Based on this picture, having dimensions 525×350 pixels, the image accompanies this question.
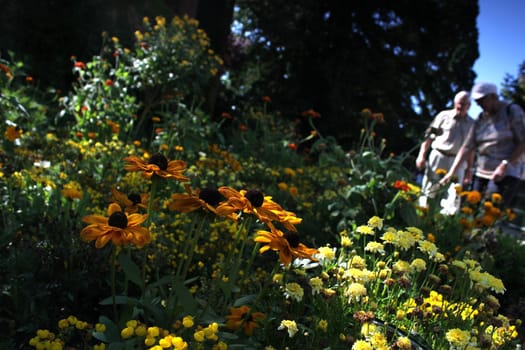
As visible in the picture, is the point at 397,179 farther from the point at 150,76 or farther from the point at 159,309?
the point at 150,76

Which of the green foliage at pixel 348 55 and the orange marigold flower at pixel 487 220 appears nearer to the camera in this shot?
the orange marigold flower at pixel 487 220

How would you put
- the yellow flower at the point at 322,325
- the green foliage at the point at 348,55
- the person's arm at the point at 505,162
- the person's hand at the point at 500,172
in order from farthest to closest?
1. the green foliage at the point at 348,55
2. the person's hand at the point at 500,172
3. the person's arm at the point at 505,162
4. the yellow flower at the point at 322,325

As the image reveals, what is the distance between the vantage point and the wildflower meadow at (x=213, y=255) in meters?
1.31

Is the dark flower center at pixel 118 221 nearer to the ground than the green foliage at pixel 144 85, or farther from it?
nearer to the ground

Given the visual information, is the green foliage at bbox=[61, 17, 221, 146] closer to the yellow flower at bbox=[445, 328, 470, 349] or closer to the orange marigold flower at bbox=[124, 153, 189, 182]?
the orange marigold flower at bbox=[124, 153, 189, 182]

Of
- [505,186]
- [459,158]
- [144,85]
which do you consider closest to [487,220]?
[459,158]

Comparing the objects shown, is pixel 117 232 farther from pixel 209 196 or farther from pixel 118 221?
pixel 209 196

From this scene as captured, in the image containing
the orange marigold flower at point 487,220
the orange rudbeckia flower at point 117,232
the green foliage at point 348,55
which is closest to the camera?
the orange rudbeckia flower at point 117,232

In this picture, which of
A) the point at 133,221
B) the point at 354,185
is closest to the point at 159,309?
the point at 133,221

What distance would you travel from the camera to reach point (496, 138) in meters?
4.34

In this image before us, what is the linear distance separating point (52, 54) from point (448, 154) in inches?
214

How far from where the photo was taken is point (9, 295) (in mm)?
1648

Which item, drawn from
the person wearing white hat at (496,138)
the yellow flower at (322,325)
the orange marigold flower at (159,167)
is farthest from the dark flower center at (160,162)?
the person wearing white hat at (496,138)

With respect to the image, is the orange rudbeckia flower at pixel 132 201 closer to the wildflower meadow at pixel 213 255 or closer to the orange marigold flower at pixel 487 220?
the wildflower meadow at pixel 213 255
